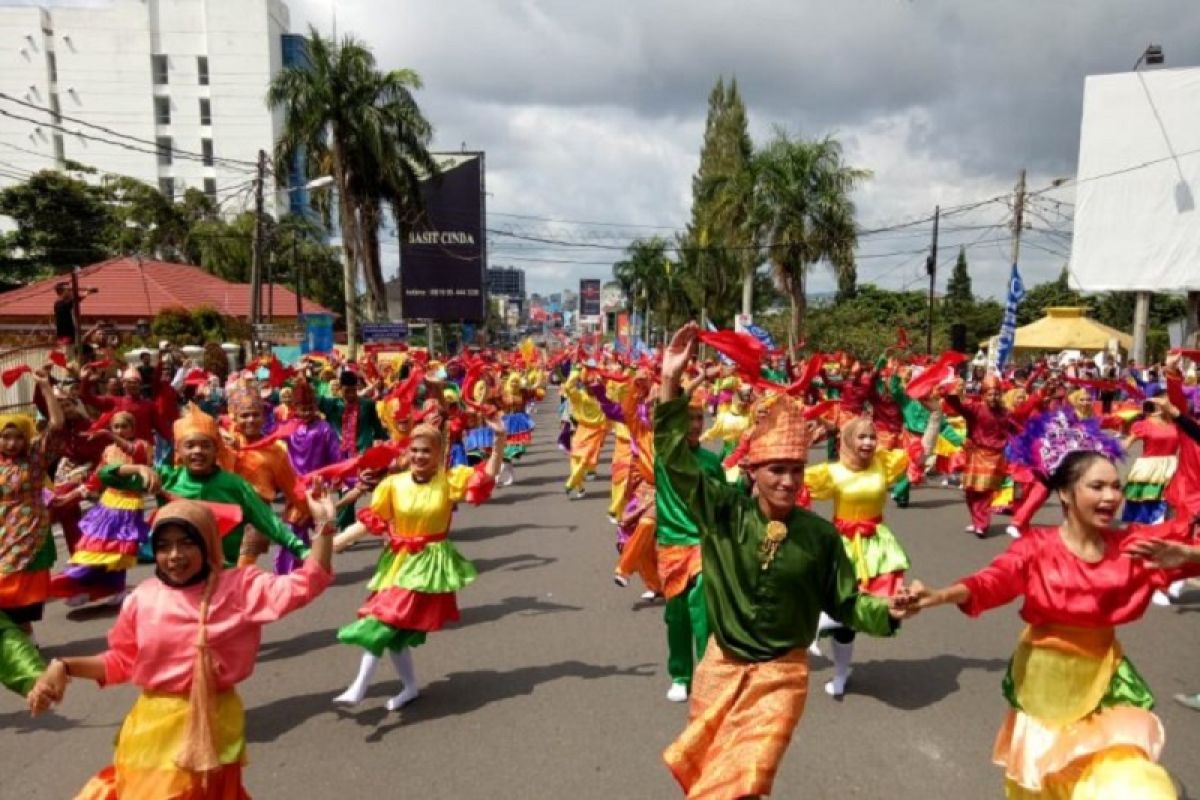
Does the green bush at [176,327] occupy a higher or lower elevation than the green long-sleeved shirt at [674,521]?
higher

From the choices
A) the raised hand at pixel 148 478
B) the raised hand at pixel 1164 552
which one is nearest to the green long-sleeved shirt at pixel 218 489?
the raised hand at pixel 148 478

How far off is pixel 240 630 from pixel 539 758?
189 cm

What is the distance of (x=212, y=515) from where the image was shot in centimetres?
295

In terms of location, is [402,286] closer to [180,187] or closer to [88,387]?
[180,187]

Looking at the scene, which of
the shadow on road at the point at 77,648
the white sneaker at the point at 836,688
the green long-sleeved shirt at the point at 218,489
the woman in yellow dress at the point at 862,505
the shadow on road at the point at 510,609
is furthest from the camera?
the shadow on road at the point at 510,609

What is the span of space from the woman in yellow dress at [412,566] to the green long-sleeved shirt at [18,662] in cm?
179

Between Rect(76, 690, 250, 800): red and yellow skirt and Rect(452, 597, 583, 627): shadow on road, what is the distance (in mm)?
3622

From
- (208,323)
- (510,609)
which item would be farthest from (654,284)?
(510,609)

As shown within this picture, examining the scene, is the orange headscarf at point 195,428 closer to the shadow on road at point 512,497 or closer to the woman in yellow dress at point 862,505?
the woman in yellow dress at point 862,505

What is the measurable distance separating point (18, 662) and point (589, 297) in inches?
3935

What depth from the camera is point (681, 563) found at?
473cm

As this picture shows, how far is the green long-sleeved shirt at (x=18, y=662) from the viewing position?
3041 millimetres

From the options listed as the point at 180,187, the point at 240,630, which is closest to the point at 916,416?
the point at 240,630

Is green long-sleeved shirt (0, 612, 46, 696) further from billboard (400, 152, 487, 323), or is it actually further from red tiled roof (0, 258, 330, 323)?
billboard (400, 152, 487, 323)
